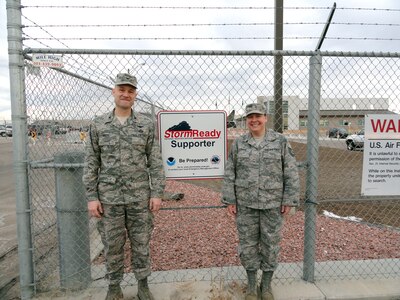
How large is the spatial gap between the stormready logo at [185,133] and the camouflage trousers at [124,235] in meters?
0.72

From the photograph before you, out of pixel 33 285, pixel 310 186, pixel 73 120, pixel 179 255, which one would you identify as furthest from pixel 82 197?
pixel 310 186

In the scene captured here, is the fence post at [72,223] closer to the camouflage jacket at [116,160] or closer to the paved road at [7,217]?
the camouflage jacket at [116,160]

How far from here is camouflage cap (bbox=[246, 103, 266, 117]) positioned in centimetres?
274

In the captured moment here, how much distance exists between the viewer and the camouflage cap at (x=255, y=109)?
274cm

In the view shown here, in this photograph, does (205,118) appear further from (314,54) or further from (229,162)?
(314,54)

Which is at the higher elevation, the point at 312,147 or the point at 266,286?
the point at 312,147

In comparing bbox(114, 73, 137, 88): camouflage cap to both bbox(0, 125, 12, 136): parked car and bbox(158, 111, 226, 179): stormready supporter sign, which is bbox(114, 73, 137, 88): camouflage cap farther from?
bbox(0, 125, 12, 136): parked car

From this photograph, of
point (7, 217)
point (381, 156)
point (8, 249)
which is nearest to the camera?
point (381, 156)

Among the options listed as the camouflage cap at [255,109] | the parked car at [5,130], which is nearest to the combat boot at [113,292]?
the camouflage cap at [255,109]

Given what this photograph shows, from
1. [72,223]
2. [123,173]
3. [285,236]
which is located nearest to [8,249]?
[72,223]

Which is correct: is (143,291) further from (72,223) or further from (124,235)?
(72,223)

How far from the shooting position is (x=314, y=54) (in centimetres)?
300

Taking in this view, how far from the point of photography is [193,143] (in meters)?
3.04

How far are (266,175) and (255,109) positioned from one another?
0.58 metres
